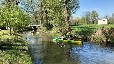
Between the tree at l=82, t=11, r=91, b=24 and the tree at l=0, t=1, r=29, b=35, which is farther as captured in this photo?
the tree at l=82, t=11, r=91, b=24

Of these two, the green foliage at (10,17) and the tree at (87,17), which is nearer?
the green foliage at (10,17)

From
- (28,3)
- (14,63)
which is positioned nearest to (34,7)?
(28,3)

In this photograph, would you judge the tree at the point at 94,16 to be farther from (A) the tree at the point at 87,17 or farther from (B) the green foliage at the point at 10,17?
(B) the green foliage at the point at 10,17

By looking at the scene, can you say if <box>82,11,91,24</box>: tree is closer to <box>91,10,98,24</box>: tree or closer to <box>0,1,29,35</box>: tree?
<box>91,10,98,24</box>: tree

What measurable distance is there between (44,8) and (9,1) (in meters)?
35.2

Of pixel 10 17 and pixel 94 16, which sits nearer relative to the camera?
pixel 10 17

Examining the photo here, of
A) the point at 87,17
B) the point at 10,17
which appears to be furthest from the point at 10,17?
the point at 87,17

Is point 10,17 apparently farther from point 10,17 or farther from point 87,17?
point 87,17

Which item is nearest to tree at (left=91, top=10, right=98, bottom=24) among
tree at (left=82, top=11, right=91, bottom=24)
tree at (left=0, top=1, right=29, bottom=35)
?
tree at (left=82, top=11, right=91, bottom=24)

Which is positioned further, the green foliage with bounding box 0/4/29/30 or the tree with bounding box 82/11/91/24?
the tree with bounding box 82/11/91/24

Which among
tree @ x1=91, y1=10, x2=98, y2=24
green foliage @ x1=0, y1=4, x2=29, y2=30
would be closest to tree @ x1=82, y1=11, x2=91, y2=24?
tree @ x1=91, y1=10, x2=98, y2=24

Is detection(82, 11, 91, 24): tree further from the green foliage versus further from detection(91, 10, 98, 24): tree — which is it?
the green foliage

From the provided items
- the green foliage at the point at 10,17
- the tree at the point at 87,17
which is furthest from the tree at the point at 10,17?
the tree at the point at 87,17

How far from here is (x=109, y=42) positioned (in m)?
49.9
